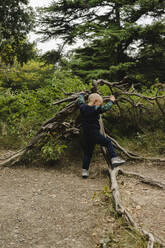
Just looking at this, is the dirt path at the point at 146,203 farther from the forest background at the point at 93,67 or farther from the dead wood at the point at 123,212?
the forest background at the point at 93,67

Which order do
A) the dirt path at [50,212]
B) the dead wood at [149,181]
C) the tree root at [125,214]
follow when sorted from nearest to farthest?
1. the tree root at [125,214]
2. the dirt path at [50,212]
3. the dead wood at [149,181]

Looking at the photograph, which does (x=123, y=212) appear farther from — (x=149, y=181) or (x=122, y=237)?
(x=149, y=181)

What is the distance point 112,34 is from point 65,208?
24.1ft

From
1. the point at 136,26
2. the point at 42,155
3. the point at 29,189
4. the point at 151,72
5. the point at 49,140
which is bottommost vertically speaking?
the point at 29,189

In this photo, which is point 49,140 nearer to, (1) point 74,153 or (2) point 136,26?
(1) point 74,153

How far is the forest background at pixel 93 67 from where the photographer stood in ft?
19.4

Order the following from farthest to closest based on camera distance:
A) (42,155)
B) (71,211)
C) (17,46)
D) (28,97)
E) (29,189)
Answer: (17,46)
(28,97)
(42,155)
(29,189)
(71,211)

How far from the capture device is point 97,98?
4434 mm

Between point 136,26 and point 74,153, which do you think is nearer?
point 74,153

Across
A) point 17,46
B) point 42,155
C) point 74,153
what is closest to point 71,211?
point 42,155

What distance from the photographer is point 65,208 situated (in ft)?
10.2

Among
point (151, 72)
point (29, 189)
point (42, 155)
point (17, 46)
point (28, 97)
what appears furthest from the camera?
point (17, 46)

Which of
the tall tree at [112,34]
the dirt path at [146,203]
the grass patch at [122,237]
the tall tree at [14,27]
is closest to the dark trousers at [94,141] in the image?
the dirt path at [146,203]

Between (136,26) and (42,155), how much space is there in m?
6.76
